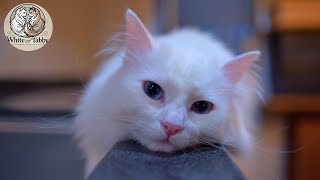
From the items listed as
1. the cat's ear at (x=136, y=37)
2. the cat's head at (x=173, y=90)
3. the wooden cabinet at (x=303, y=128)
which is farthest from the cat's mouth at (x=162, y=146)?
the wooden cabinet at (x=303, y=128)

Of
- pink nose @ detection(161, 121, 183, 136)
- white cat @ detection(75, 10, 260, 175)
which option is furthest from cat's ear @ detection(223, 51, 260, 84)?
pink nose @ detection(161, 121, 183, 136)

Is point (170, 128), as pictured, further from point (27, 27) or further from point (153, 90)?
point (27, 27)

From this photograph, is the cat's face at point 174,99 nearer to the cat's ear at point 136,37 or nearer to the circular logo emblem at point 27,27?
the cat's ear at point 136,37

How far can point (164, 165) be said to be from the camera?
0.40 m

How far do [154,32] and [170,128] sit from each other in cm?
28

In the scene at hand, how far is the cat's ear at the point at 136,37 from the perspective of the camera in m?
0.46

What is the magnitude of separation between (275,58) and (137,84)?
15.6 inches

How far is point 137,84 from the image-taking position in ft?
1.52

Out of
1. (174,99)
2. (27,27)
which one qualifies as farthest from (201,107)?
(27,27)

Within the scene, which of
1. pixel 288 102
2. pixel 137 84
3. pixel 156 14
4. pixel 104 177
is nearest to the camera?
pixel 104 177

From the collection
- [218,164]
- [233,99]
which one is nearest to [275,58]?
[233,99]

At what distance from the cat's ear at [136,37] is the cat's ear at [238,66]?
9cm

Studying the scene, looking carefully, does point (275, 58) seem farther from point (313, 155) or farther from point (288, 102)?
point (313, 155)

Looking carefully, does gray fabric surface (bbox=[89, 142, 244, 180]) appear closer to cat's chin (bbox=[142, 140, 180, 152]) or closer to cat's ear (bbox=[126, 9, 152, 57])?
cat's chin (bbox=[142, 140, 180, 152])
